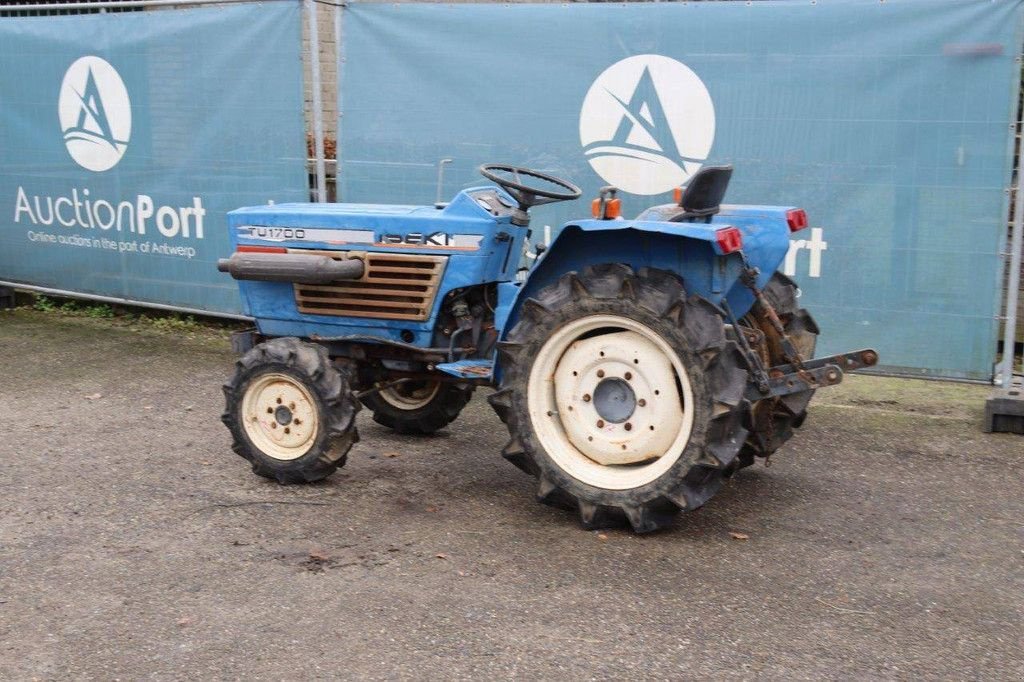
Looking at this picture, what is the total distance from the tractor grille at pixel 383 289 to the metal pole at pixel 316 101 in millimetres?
2597

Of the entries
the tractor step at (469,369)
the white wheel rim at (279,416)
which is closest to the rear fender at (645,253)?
the tractor step at (469,369)

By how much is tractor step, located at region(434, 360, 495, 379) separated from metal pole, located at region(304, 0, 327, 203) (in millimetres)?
3044

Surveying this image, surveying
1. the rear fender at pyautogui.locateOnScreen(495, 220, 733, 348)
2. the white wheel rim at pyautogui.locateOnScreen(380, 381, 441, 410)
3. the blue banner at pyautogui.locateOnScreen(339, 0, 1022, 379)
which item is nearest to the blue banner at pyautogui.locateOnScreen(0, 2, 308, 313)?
the blue banner at pyautogui.locateOnScreen(339, 0, 1022, 379)

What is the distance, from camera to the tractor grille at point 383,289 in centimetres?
541

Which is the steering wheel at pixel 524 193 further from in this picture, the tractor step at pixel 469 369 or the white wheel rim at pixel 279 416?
the white wheel rim at pixel 279 416

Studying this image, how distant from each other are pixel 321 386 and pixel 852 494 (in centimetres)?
251

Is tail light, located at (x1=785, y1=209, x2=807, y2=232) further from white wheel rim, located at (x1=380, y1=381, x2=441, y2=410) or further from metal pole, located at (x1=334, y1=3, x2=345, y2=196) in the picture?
metal pole, located at (x1=334, y1=3, x2=345, y2=196)

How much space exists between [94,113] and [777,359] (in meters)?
6.19

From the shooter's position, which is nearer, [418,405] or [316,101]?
[418,405]

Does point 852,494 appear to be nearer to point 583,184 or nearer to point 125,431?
point 583,184

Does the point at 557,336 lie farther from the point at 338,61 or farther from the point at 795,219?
the point at 338,61

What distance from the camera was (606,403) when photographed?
4.85m

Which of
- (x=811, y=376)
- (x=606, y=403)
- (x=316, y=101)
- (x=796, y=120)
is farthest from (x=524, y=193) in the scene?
(x=316, y=101)

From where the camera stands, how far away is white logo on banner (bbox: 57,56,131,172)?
9.02 meters
